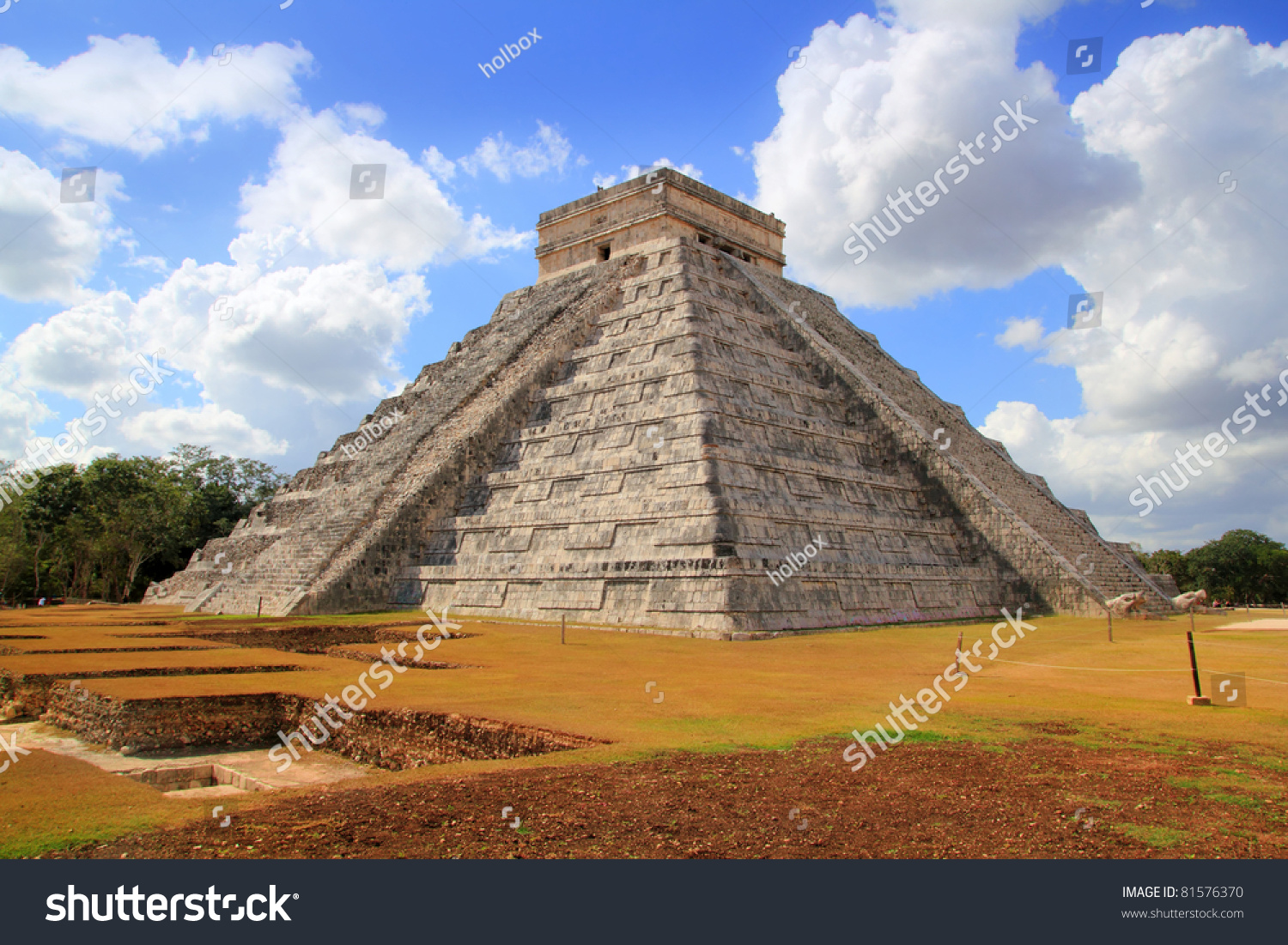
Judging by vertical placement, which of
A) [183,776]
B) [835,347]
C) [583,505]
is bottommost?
[183,776]

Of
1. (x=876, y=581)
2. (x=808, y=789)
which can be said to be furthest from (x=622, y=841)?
(x=876, y=581)

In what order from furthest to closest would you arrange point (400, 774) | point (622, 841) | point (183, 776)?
point (183, 776), point (400, 774), point (622, 841)

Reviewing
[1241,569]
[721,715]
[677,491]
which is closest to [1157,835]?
[721,715]

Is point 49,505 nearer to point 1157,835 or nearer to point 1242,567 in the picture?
point 1157,835

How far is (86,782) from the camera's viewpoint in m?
5.04

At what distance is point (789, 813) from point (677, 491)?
42.2 ft

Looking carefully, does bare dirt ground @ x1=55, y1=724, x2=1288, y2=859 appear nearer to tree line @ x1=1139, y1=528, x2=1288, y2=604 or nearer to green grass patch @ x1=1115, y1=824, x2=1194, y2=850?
green grass patch @ x1=1115, y1=824, x2=1194, y2=850

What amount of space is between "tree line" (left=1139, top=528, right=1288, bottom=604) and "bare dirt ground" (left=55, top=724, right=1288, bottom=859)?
176ft

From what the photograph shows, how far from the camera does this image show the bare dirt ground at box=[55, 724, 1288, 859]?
396cm

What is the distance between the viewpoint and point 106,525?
39.7 meters

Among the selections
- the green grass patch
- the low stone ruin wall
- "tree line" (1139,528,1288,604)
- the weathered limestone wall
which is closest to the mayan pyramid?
the weathered limestone wall

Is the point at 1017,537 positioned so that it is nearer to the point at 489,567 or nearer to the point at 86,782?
the point at 489,567

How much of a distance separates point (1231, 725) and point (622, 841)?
5658mm

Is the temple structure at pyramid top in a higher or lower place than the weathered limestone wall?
higher
